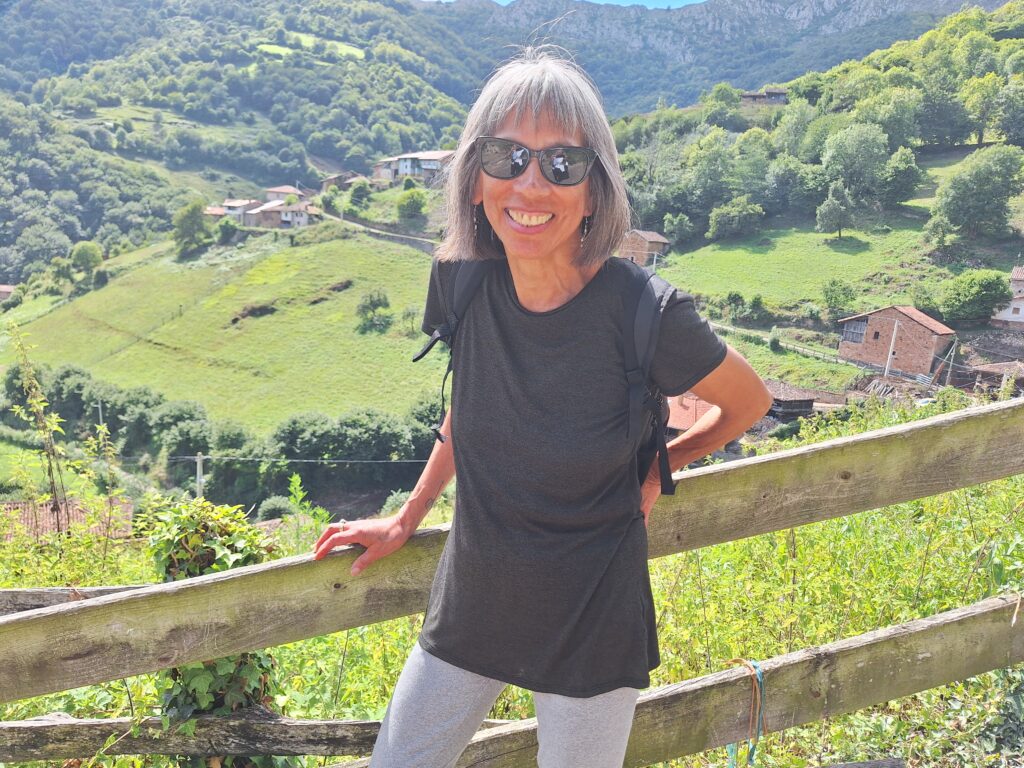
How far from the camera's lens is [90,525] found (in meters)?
3.59

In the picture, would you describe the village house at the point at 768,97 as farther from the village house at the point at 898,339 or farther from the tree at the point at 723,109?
the village house at the point at 898,339

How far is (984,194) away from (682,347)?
6610cm

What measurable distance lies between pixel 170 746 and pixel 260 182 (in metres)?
121

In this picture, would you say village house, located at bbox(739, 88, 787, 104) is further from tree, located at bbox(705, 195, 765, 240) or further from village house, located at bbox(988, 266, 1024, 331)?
village house, located at bbox(988, 266, 1024, 331)

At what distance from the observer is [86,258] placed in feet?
243

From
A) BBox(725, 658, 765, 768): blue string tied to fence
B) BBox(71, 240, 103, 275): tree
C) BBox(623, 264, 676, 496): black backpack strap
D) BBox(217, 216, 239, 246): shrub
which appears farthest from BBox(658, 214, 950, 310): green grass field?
BBox(623, 264, 676, 496): black backpack strap

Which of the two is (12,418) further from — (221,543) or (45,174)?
(45,174)

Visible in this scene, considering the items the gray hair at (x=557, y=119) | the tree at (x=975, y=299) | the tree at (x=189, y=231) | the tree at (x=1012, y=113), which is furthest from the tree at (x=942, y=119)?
the gray hair at (x=557, y=119)

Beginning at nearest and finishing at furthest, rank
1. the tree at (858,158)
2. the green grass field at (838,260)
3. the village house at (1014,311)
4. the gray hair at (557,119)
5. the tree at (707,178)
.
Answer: the gray hair at (557,119), the village house at (1014,311), the green grass field at (838,260), the tree at (858,158), the tree at (707,178)

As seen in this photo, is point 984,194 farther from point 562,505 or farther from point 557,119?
point 562,505

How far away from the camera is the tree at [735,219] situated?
66750 mm

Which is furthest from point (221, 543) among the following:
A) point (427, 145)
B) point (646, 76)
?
point (646, 76)

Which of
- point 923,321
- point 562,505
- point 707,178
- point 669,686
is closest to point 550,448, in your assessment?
point 562,505

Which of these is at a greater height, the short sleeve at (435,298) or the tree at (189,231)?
the short sleeve at (435,298)
